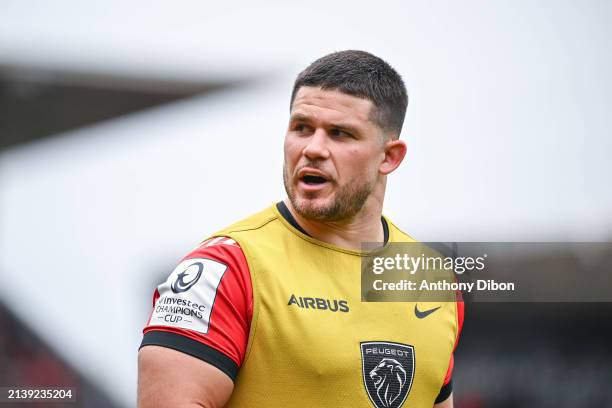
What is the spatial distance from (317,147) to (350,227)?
0.35 m

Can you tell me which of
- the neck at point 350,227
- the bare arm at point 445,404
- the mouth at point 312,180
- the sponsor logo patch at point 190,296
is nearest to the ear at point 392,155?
the neck at point 350,227

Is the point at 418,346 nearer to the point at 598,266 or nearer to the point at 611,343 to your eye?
the point at 598,266

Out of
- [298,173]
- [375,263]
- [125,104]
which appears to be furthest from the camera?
[125,104]

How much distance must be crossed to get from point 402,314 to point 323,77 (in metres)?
0.80

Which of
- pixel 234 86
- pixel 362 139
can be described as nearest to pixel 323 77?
pixel 362 139

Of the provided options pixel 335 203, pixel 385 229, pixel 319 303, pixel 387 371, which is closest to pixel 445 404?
pixel 387 371

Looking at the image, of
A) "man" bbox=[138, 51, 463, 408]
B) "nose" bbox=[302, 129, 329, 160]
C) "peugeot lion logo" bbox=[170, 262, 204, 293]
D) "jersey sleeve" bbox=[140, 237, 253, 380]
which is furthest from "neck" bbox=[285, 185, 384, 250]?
"peugeot lion logo" bbox=[170, 262, 204, 293]

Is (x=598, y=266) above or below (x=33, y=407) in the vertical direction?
above

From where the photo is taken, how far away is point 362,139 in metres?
2.58

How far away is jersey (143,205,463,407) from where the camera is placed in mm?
2240

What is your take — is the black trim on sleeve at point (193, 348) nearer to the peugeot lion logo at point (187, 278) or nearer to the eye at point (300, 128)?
the peugeot lion logo at point (187, 278)

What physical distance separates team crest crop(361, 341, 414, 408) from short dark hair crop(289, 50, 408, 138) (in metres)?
0.71

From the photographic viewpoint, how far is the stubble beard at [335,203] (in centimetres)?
256

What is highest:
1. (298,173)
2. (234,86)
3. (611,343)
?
(234,86)
